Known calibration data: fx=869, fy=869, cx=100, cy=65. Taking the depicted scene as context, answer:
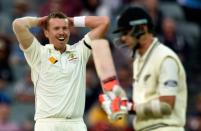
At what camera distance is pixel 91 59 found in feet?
45.9

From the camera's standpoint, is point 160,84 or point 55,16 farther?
point 160,84

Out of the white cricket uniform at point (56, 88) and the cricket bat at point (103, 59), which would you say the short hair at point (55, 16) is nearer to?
the white cricket uniform at point (56, 88)

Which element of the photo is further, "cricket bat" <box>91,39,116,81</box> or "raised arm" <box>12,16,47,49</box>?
"cricket bat" <box>91,39,116,81</box>

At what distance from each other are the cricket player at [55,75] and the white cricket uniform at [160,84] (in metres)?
1.13

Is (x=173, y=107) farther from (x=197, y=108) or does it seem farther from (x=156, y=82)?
(x=197, y=108)

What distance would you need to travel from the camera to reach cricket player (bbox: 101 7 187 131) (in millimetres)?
A: 9234

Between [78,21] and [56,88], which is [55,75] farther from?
[78,21]

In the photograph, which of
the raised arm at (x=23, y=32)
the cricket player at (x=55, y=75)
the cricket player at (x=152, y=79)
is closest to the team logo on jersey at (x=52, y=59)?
the cricket player at (x=55, y=75)

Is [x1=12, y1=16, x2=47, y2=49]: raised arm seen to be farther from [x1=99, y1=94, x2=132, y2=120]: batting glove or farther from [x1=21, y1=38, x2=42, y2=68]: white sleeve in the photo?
[x1=99, y1=94, x2=132, y2=120]: batting glove

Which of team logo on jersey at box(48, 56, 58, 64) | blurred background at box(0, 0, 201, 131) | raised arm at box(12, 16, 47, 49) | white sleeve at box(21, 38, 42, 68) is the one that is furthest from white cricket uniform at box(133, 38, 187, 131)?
blurred background at box(0, 0, 201, 131)

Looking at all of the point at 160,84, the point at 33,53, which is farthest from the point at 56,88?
the point at 160,84

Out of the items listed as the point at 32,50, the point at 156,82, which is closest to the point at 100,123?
the point at 156,82

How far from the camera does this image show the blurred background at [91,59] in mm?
13094

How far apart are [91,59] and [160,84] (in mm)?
4801
